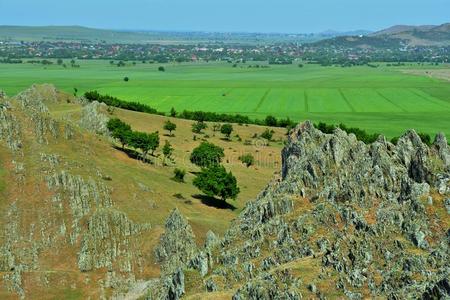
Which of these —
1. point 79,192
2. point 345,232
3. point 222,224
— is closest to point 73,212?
point 79,192

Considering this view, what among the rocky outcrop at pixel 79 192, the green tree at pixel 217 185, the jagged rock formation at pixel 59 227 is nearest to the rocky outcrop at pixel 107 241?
the jagged rock formation at pixel 59 227

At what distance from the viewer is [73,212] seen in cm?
13325

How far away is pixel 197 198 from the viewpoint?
163 meters

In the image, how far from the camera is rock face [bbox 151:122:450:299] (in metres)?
71.8

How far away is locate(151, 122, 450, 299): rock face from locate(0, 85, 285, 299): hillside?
29.7 metres

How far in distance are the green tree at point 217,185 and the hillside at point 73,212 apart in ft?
10.0

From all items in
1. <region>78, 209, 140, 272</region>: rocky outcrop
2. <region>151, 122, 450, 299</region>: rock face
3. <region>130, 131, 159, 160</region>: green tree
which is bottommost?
<region>78, 209, 140, 272</region>: rocky outcrop

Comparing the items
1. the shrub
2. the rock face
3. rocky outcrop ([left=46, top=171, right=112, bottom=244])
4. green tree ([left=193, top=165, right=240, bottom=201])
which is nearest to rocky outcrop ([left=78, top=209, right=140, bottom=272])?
rocky outcrop ([left=46, top=171, right=112, bottom=244])

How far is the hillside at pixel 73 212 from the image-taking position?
120312 millimetres

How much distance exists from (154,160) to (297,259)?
12000 centimetres

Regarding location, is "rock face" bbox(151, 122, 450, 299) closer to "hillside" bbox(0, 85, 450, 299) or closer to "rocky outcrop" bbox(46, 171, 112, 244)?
"hillside" bbox(0, 85, 450, 299)

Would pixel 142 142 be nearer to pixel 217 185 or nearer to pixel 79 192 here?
pixel 217 185

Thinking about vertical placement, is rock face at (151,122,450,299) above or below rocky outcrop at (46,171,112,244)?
above

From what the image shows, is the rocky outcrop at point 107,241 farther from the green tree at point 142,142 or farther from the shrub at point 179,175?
the green tree at point 142,142
